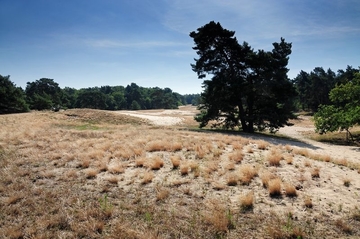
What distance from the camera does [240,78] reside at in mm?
21688

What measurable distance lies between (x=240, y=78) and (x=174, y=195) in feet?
58.3

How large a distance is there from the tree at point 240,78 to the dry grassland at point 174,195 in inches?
455

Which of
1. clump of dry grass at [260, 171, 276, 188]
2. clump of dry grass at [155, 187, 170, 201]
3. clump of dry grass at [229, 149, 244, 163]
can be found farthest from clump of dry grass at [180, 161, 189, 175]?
clump of dry grass at [260, 171, 276, 188]

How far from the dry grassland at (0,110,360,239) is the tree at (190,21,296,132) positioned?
11.6 meters

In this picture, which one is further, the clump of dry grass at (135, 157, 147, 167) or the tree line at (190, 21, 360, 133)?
the tree line at (190, 21, 360, 133)

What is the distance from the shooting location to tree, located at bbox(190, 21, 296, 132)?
21.1 meters

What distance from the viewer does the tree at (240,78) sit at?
2114 cm

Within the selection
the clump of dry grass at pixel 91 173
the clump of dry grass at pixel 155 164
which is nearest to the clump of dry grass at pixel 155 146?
the clump of dry grass at pixel 155 164

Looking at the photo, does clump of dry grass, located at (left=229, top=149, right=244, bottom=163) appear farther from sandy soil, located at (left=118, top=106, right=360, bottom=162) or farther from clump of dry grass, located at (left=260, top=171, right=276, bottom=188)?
sandy soil, located at (left=118, top=106, right=360, bottom=162)

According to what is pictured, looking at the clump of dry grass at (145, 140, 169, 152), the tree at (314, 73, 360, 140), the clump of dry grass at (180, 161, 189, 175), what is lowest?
the clump of dry grass at (180, 161, 189, 175)

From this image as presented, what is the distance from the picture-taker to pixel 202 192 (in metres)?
6.70

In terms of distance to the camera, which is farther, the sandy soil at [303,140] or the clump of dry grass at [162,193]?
the sandy soil at [303,140]

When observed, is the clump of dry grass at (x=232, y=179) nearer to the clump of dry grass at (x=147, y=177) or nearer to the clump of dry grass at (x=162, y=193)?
the clump of dry grass at (x=162, y=193)

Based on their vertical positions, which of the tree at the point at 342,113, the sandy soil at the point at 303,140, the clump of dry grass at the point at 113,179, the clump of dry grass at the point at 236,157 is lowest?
the sandy soil at the point at 303,140
